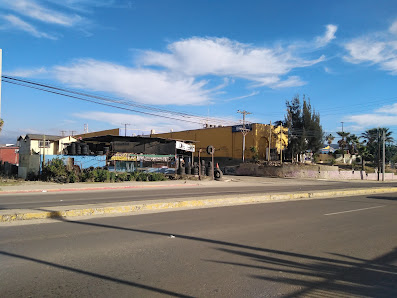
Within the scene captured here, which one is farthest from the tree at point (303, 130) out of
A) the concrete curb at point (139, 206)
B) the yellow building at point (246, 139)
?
the concrete curb at point (139, 206)

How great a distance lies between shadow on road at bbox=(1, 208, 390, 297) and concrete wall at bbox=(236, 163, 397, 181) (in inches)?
1503

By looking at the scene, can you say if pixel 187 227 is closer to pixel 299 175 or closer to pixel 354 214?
pixel 354 214

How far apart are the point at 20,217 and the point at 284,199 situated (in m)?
11.4

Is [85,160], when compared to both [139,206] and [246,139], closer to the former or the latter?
[139,206]

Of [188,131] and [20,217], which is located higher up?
[188,131]

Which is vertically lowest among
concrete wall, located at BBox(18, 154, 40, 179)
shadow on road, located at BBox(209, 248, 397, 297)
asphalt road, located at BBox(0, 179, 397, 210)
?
asphalt road, located at BBox(0, 179, 397, 210)

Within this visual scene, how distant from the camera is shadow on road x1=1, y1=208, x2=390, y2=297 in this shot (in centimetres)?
444

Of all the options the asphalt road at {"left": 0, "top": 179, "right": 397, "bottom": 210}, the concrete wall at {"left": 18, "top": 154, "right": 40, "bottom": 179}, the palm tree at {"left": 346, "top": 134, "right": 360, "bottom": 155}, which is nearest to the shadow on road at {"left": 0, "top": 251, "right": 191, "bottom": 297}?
the asphalt road at {"left": 0, "top": 179, "right": 397, "bottom": 210}

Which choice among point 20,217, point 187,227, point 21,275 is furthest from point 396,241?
point 20,217

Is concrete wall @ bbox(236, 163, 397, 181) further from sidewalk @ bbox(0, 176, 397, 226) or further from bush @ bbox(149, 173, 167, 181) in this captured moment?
sidewalk @ bbox(0, 176, 397, 226)

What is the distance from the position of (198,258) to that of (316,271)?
2.02 m

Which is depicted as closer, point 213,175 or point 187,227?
point 187,227

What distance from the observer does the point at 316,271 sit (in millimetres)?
5137

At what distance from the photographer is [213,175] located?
107 feet
